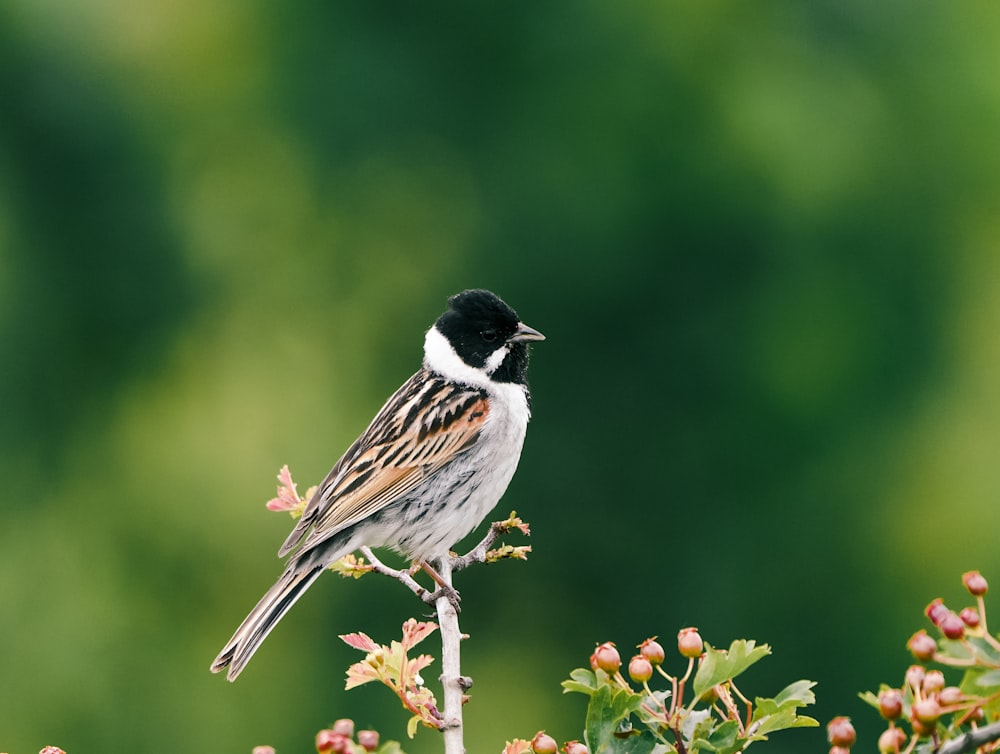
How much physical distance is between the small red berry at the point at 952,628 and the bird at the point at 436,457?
2637 mm

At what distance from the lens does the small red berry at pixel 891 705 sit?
7.28 feet

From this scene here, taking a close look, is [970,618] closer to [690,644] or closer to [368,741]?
[690,644]

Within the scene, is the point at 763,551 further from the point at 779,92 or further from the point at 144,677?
the point at 144,677

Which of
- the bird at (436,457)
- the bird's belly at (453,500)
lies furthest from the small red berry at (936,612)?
the bird's belly at (453,500)

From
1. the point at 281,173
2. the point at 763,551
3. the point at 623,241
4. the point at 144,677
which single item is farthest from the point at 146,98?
the point at 763,551

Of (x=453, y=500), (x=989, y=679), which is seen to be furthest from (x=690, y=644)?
(x=453, y=500)

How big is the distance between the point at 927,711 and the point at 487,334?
327cm

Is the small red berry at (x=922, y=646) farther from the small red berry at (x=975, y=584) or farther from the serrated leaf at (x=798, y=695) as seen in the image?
the serrated leaf at (x=798, y=695)

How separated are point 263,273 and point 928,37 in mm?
9235

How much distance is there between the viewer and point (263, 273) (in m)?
17.9

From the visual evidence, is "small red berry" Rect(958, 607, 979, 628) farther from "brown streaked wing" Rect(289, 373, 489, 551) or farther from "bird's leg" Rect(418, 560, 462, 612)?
"brown streaked wing" Rect(289, 373, 489, 551)

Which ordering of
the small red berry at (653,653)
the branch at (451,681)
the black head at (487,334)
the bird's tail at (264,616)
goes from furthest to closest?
the black head at (487,334) < the bird's tail at (264,616) < the branch at (451,681) < the small red berry at (653,653)

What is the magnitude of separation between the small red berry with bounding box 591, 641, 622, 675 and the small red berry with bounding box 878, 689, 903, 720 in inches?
20.5

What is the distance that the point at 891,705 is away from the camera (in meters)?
2.22
